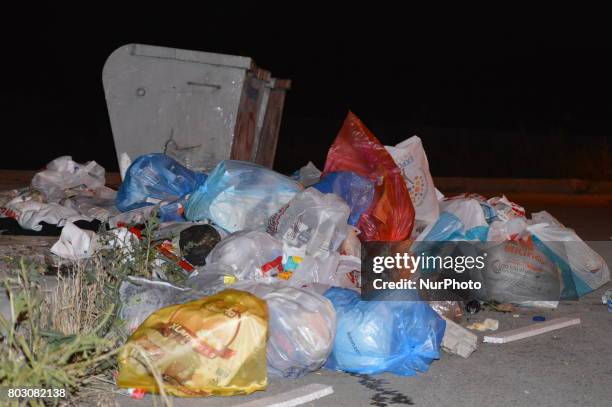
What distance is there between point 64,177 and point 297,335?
3008mm

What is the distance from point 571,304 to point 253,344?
8.71 feet

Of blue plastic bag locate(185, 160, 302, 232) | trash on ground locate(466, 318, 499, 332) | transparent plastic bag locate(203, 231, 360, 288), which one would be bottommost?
trash on ground locate(466, 318, 499, 332)

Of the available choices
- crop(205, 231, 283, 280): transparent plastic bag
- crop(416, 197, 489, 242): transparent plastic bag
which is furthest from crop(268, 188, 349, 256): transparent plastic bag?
crop(416, 197, 489, 242): transparent plastic bag

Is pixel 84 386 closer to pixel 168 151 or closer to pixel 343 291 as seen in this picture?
pixel 343 291

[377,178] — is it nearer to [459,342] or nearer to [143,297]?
[459,342]

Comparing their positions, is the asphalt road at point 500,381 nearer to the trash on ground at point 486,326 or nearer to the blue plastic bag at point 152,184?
the trash on ground at point 486,326

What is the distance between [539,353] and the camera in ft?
12.9

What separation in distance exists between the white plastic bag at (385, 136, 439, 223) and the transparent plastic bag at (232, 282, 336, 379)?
184 centimetres

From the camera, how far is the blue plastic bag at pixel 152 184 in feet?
17.0

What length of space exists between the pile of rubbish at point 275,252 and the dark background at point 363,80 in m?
7.54

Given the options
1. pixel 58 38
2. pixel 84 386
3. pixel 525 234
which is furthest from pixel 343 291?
pixel 58 38

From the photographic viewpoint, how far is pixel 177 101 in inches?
231

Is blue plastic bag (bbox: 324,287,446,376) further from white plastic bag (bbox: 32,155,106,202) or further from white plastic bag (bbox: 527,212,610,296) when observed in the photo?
white plastic bag (bbox: 32,155,106,202)

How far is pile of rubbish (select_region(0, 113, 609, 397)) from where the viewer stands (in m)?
3.09
